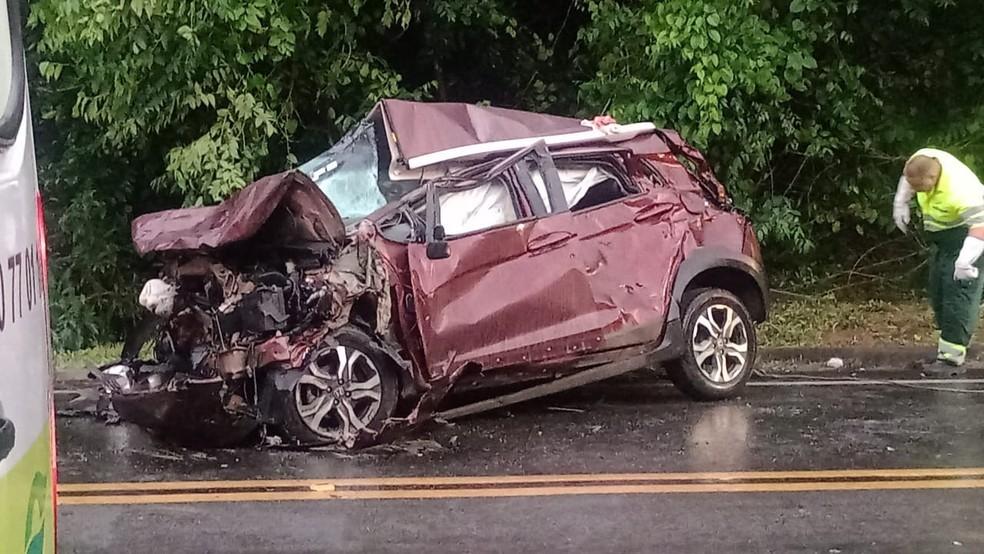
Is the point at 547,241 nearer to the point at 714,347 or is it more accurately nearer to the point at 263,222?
the point at 714,347

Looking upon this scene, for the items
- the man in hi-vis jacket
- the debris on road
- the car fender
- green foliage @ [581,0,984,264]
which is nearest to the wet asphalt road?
the debris on road

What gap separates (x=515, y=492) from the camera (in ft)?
19.9

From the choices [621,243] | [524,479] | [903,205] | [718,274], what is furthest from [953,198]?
[524,479]

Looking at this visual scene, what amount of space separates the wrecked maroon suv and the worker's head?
1788 millimetres

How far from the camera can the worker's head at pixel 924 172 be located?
9.28 metres

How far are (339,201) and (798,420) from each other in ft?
10.7

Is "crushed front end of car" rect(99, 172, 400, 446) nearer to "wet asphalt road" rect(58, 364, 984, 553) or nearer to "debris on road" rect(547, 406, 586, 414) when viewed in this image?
"wet asphalt road" rect(58, 364, 984, 553)

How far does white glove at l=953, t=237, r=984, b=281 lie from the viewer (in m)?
9.04

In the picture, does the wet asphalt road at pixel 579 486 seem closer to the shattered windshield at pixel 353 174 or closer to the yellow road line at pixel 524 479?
the yellow road line at pixel 524 479

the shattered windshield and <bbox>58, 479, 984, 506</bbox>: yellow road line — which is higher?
the shattered windshield

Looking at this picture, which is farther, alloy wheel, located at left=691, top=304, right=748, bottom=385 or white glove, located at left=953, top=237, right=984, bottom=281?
white glove, located at left=953, top=237, right=984, bottom=281

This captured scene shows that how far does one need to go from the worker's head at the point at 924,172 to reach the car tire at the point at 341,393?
185 inches

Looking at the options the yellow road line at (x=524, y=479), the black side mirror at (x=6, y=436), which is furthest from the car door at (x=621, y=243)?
the black side mirror at (x=6, y=436)

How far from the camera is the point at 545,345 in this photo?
24.2ft
